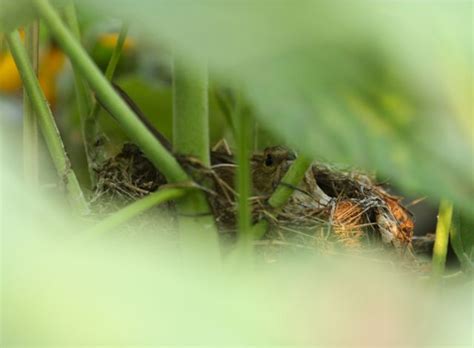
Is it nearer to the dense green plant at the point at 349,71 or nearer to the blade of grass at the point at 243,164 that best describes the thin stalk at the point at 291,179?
the blade of grass at the point at 243,164

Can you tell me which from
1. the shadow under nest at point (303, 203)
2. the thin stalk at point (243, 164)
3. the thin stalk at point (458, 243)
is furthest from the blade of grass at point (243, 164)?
the thin stalk at point (458, 243)

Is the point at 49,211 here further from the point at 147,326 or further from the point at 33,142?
the point at 33,142

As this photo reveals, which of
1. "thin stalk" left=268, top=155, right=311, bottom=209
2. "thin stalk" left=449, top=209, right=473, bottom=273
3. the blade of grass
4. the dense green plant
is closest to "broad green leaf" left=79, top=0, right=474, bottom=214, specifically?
the dense green plant

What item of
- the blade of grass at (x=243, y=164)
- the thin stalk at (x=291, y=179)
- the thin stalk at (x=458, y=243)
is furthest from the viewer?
the thin stalk at (x=458, y=243)

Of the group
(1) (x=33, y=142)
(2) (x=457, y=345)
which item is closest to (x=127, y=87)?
(1) (x=33, y=142)

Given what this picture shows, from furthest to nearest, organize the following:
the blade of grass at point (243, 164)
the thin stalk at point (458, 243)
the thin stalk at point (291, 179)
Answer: the thin stalk at point (458, 243) → the thin stalk at point (291, 179) → the blade of grass at point (243, 164)

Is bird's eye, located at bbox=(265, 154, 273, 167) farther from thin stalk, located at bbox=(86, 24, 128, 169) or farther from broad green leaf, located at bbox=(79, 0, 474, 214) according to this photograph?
broad green leaf, located at bbox=(79, 0, 474, 214)

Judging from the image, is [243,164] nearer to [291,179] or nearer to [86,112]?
[291,179]
